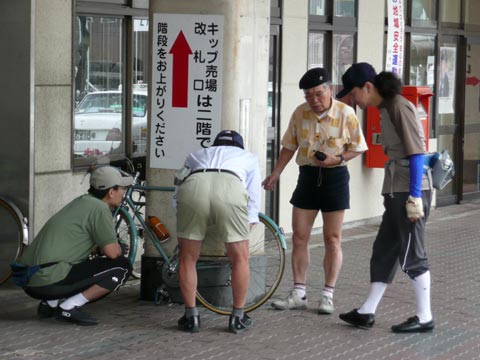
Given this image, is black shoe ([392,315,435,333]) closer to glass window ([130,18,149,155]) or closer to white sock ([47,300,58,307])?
white sock ([47,300,58,307])

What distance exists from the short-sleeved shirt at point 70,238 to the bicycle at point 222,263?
2.25 feet

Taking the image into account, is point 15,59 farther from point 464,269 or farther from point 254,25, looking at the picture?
point 464,269

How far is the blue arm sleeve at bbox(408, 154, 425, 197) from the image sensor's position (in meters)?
7.43

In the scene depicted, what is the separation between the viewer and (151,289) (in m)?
8.44

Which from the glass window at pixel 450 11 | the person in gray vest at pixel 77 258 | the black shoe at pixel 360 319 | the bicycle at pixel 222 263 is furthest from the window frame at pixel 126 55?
the glass window at pixel 450 11

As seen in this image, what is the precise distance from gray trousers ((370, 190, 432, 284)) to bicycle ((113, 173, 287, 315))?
0.74m

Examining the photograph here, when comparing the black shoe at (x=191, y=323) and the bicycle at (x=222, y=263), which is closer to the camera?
the black shoe at (x=191, y=323)

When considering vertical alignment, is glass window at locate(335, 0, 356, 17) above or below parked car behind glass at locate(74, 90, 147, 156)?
above

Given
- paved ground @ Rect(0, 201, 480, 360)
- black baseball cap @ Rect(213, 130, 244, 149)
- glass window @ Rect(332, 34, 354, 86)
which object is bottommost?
paved ground @ Rect(0, 201, 480, 360)

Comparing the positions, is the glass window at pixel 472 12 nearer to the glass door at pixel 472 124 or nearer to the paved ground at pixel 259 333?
the glass door at pixel 472 124

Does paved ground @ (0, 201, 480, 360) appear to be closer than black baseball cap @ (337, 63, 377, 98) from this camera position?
Yes

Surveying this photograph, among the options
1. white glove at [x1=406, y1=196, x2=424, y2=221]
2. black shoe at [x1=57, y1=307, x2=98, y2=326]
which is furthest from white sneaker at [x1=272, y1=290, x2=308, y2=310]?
black shoe at [x1=57, y1=307, x2=98, y2=326]

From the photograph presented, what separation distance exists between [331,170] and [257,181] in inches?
31.4

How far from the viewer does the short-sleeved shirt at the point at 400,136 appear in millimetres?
7449
